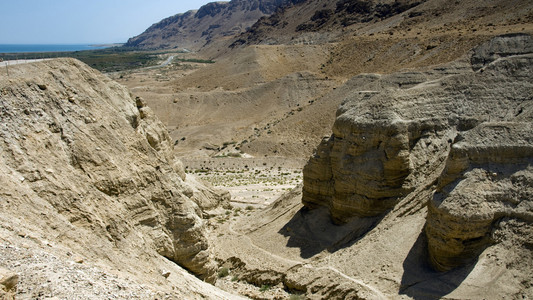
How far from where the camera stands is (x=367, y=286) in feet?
37.7

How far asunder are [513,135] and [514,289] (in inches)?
150

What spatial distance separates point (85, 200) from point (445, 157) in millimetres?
10325

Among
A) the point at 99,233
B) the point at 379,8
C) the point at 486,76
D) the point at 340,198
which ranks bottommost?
the point at 340,198

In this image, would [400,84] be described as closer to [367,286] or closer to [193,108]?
[367,286]

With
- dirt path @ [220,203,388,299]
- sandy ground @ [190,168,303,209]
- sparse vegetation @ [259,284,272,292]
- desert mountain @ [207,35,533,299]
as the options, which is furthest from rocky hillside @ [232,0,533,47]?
sparse vegetation @ [259,284,272,292]

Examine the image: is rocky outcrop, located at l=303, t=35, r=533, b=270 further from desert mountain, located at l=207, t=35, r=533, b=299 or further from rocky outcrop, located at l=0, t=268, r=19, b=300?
rocky outcrop, located at l=0, t=268, r=19, b=300

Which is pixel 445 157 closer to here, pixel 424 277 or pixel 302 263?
pixel 424 277

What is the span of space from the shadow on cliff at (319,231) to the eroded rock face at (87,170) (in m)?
3.63

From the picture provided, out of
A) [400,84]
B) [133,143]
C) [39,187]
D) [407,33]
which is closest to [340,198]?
[133,143]

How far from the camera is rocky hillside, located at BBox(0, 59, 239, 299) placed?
264 inches

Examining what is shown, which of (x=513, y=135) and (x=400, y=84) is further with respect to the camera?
(x=400, y=84)

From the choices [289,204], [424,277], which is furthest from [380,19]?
[424,277]

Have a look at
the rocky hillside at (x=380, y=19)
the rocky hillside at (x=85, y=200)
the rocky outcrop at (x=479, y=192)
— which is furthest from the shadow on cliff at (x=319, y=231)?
the rocky hillside at (x=380, y=19)

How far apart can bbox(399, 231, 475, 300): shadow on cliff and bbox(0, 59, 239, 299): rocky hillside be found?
4.62 metres
